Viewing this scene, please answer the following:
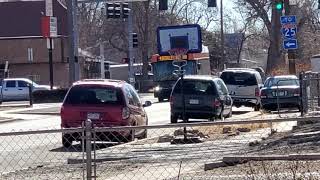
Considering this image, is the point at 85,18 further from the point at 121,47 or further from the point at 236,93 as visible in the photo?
the point at 236,93

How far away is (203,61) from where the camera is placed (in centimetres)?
5228

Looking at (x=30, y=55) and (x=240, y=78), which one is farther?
(x=30, y=55)

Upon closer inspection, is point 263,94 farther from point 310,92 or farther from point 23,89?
point 23,89

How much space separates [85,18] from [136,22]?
7.50 meters

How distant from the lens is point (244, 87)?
35.8m

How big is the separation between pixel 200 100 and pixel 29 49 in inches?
2204

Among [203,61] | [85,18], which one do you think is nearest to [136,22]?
[85,18]

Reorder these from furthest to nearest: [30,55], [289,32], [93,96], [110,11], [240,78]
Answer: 1. [30,55]
2. [110,11]
3. [240,78]
4. [289,32]
5. [93,96]

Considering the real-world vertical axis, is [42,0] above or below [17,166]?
above

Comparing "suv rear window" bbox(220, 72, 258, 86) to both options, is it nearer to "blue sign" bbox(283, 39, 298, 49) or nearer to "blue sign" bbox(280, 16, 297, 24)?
"blue sign" bbox(283, 39, 298, 49)

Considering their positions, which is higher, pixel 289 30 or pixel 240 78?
pixel 289 30

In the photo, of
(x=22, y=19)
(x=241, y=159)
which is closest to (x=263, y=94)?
(x=241, y=159)

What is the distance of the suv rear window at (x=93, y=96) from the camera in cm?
1920

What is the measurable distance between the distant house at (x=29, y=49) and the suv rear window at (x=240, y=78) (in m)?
44.0
